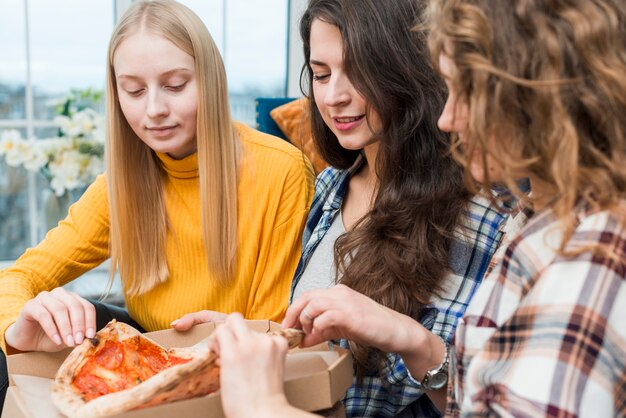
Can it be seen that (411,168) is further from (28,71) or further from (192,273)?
(28,71)

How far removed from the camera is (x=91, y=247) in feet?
5.68

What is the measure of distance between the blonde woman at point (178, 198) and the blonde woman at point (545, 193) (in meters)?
0.77

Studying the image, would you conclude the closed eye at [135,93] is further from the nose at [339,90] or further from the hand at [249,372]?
the hand at [249,372]

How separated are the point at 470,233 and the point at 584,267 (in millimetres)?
612

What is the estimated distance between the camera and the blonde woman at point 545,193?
734mm

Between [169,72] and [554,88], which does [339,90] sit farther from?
[554,88]

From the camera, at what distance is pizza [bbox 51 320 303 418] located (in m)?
0.89

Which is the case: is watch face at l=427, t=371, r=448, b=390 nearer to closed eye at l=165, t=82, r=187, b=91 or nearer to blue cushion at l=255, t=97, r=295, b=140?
closed eye at l=165, t=82, r=187, b=91

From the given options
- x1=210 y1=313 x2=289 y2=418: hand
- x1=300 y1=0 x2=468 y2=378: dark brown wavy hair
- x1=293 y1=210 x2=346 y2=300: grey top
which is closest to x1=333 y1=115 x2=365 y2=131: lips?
x1=300 y1=0 x2=468 y2=378: dark brown wavy hair

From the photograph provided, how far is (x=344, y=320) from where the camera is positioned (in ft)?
3.50

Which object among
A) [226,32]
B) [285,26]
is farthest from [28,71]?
[285,26]

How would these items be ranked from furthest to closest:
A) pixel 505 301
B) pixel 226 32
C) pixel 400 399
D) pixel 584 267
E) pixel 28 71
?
pixel 226 32
pixel 28 71
pixel 400 399
pixel 505 301
pixel 584 267

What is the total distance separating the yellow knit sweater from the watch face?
52cm

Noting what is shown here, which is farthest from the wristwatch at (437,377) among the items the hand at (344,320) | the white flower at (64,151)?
the white flower at (64,151)
